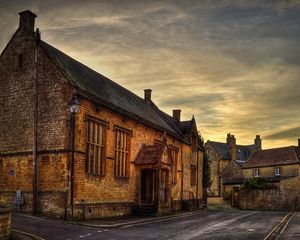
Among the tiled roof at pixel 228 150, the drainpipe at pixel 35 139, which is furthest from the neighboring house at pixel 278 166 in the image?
the drainpipe at pixel 35 139

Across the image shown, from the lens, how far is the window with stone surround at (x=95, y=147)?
22.6 metres

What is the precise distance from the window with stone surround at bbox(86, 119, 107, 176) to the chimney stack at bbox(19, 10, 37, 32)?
6.58m

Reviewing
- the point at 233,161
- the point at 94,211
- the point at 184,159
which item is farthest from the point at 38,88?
the point at 233,161

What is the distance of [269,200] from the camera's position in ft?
163

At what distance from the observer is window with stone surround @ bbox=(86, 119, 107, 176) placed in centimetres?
2264

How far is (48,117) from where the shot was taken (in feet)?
72.3

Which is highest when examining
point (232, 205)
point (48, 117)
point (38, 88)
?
point (38, 88)

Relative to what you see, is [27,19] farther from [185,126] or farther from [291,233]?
[185,126]

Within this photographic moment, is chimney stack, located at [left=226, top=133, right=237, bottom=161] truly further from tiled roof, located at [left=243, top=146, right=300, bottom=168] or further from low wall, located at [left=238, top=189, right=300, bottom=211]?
low wall, located at [left=238, top=189, right=300, bottom=211]

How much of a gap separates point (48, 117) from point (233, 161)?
191 feet

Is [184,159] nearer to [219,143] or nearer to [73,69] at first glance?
[73,69]

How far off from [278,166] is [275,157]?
2.42 meters

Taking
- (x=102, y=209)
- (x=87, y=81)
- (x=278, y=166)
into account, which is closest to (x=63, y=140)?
(x=102, y=209)

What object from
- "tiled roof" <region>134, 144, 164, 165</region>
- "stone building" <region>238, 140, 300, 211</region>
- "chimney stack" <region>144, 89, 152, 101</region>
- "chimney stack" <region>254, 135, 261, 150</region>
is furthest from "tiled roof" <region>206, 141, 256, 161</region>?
"tiled roof" <region>134, 144, 164, 165</region>
